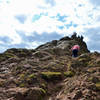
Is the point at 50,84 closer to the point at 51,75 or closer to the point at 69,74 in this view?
the point at 51,75

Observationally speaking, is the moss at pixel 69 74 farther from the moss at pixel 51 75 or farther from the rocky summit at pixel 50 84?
the moss at pixel 51 75

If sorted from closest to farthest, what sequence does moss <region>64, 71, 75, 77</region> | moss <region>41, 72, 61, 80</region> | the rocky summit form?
the rocky summit, moss <region>41, 72, 61, 80</region>, moss <region>64, 71, 75, 77</region>

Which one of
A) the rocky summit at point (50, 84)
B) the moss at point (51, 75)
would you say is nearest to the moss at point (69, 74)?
the rocky summit at point (50, 84)

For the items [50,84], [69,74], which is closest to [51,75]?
[50,84]

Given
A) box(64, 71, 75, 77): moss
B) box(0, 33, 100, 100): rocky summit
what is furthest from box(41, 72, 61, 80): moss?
box(64, 71, 75, 77): moss

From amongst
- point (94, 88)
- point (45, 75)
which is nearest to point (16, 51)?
point (45, 75)

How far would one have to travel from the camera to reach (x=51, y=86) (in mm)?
19922

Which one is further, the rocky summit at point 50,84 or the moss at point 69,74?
the moss at point 69,74

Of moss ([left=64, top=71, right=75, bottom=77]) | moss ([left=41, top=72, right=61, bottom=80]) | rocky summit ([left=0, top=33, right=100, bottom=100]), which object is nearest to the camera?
rocky summit ([left=0, top=33, right=100, bottom=100])

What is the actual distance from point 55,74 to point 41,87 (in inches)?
168

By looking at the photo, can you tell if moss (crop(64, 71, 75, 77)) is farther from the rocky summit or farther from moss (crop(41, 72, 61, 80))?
moss (crop(41, 72, 61, 80))

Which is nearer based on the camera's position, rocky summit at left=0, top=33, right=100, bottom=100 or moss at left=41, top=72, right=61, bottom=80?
rocky summit at left=0, top=33, right=100, bottom=100

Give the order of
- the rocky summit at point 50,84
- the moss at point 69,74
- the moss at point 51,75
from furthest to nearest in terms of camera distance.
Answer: the moss at point 69,74
the moss at point 51,75
the rocky summit at point 50,84

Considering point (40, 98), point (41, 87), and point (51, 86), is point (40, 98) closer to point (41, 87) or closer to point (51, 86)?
Result: point (41, 87)
